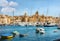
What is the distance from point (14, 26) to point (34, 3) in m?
0.57

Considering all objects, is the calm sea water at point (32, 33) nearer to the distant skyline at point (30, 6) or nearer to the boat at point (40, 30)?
the boat at point (40, 30)

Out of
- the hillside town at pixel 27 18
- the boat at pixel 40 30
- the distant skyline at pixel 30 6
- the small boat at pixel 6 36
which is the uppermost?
the distant skyline at pixel 30 6

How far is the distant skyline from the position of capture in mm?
2482

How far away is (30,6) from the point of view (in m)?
2.53

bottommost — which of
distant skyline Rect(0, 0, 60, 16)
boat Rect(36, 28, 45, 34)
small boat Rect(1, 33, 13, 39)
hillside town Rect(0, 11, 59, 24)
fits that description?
small boat Rect(1, 33, 13, 39)

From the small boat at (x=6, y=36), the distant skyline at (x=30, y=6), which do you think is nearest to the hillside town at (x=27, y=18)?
the distant skyline at (x=30, y=6)

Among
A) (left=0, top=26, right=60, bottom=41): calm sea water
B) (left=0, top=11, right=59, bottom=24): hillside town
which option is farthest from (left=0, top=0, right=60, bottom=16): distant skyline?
(left=0, top=26, right=60, bottom=41): calm sea water

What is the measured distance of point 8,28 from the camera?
2389 millimetres

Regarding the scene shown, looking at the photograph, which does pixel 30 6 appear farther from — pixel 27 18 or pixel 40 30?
pixel 40 30

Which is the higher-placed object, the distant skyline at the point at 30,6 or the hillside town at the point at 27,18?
the distant skyline at the point at 30,6

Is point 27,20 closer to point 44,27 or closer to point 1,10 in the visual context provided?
point 44,27

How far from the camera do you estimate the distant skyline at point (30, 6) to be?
2.48 metres

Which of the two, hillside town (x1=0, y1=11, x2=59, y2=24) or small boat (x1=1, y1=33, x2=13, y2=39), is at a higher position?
hillside town (x1=0, y1=11, x2=59, y2=24)

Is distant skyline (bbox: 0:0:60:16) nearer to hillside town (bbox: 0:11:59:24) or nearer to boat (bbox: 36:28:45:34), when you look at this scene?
hillside town (bbox: 0:11:59:24)
